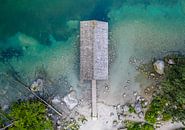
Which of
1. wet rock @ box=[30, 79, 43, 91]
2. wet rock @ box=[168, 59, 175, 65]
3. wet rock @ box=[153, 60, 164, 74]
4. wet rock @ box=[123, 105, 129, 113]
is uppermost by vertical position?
wet rock @ box=[168, 59, 175, 65]

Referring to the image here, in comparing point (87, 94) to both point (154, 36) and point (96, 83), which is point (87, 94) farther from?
point (154, 36)

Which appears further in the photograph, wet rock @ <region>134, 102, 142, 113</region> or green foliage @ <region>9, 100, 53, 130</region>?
wet rock @ <region>134, 102, 142, 113</region>

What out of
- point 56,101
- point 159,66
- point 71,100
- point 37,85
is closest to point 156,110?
point 159,66

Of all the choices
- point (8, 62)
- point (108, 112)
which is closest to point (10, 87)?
point (8, 62)

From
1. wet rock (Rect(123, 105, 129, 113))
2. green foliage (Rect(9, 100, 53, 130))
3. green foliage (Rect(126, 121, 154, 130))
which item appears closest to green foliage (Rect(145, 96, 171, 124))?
green foliage (Rect(126, 121, 154, 130))

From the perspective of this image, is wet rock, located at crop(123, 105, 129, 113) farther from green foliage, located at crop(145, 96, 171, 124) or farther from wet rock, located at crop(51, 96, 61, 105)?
wet rock, located at crop(51, 96, 61, 105)

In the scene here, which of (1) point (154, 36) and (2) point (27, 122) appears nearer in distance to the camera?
(2) point (27, 122)

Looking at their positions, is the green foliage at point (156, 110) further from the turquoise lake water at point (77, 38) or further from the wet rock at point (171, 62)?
the wet rock at point (171, 62)
